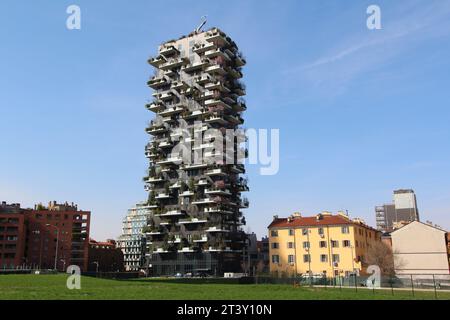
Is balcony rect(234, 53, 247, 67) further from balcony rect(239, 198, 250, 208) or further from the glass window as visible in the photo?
the glass window

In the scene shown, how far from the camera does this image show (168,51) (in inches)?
4872

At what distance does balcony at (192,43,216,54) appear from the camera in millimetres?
115900

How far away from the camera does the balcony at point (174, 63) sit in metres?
121

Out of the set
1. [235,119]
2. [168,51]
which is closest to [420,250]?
[235,119]

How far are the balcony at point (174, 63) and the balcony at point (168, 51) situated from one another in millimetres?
2365

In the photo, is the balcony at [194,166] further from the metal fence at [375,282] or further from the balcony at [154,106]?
the metal fence at [375,282]

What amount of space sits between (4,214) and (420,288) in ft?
438

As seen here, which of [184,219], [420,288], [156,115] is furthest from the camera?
[156,115]

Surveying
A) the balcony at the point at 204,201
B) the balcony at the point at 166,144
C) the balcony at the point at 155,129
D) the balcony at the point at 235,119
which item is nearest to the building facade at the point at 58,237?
the balcony at the point at 155,129

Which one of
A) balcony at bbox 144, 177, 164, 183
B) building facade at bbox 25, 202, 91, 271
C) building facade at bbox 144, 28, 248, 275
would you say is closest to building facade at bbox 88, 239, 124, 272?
building facade at bbox 25, 202, 91, 271

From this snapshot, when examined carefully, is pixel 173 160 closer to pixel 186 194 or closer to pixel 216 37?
pixel 186 194

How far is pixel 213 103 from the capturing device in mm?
113438
